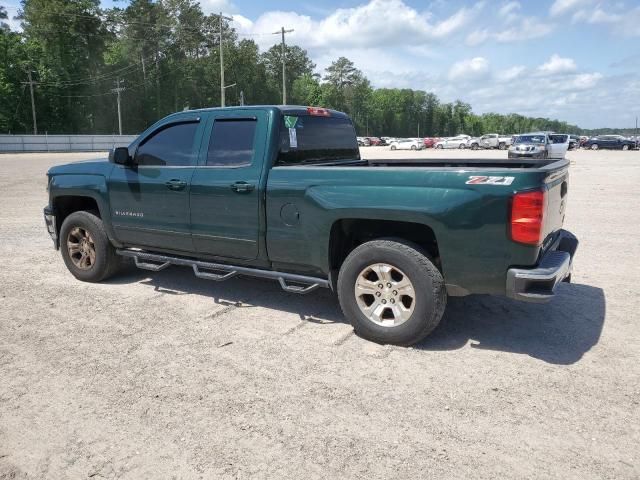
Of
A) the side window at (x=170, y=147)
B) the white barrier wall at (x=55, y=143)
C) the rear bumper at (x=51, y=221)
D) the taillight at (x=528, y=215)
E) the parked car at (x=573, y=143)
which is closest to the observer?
the taillight at (x=528, y=215)

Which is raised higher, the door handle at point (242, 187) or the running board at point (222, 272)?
the door handle at point (242, 187)

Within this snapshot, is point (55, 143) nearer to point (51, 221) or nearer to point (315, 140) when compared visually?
point (51, 221)

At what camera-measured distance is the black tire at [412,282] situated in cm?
404

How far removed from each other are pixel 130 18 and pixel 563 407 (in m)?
87.3

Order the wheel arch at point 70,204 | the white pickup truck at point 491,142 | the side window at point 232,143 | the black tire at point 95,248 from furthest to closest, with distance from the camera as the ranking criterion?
the white pickup truck at point 491,142, the wheel arch at point 70,204, the black tire at point 95,248, the side window at point 232,143

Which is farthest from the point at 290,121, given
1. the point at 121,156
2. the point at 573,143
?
the point at 573,143

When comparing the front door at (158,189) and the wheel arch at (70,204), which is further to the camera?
the wheel arch at (70,204)

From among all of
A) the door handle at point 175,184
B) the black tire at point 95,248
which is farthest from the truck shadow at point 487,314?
the door handle at point 175,184

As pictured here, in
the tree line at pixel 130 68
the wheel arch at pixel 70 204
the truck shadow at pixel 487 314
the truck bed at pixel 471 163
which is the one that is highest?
the tree line at pixel 130 68

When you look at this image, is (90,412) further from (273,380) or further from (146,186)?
(146,186)

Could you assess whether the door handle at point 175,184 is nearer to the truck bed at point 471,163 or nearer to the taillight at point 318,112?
the taillight at point 318,112

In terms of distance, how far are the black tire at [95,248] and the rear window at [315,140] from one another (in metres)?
2.50

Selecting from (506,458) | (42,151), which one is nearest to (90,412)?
(506,458)

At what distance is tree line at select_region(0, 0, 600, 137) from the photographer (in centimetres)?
6644
